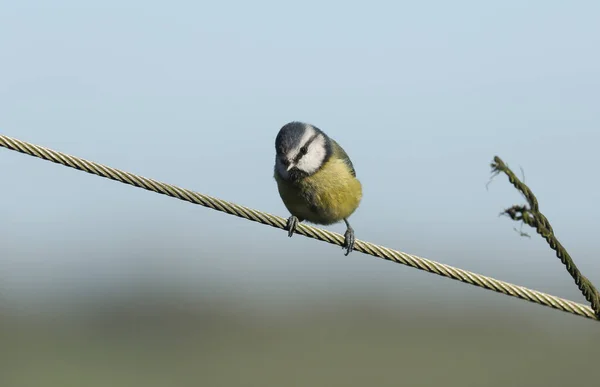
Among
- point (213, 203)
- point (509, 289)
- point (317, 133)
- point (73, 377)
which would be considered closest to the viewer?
point (509, 289)

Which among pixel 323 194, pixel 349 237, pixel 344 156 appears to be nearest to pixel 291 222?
pixel 323 194

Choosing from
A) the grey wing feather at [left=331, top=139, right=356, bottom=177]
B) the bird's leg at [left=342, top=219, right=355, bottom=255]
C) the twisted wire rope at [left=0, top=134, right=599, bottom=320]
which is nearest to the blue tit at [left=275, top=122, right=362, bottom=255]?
the bird's leg at [left=342, top=219, right=355, bottom=255]

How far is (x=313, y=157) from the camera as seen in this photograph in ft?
24.3

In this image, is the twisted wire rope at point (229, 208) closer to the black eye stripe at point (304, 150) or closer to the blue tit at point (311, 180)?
the blue tit at point (311, 180)

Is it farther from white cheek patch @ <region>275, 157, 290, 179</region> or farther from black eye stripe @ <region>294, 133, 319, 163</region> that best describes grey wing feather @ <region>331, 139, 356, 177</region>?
white cheek patch @ <region>275, 157, 290, 179</region>

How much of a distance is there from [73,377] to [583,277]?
16.5 m

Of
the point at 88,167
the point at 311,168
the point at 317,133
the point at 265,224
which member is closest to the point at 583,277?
the point at 265,224

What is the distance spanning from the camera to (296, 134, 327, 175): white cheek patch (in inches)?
285

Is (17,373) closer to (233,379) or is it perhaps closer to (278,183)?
(233,379)

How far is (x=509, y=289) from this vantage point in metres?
4.45

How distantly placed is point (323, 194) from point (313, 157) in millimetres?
307

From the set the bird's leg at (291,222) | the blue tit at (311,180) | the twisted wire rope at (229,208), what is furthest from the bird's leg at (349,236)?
the twisted wire rope at (229,208)

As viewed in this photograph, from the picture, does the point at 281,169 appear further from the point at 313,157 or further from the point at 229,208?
the point at 229,208

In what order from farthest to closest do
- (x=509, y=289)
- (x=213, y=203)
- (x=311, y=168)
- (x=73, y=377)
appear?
(x=73, y=377) < (x=311, y=168) < (x=213, y=203) < (x=509, y=289)
